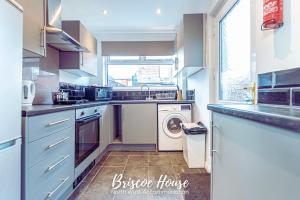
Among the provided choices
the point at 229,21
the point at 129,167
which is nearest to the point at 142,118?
the point at 129,167

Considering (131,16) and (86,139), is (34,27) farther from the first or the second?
(131,16)

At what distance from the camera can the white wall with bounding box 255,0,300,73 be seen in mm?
1199

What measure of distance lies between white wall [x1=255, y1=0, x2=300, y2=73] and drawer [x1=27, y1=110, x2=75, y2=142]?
153cm

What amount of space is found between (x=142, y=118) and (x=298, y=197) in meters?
3.36

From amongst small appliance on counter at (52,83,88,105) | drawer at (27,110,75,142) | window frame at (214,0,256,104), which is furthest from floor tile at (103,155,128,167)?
window frame at (214,0,256,104)

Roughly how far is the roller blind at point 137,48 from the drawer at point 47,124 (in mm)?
2920

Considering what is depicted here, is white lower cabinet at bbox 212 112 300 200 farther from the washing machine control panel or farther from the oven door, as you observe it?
the washing machine control panel

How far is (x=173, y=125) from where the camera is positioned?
12.7 feet

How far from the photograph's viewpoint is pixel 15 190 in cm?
124

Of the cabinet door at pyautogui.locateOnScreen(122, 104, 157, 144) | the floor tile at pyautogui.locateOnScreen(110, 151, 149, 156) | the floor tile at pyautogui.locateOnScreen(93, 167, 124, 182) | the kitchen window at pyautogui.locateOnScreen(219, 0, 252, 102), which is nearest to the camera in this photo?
the kitchen window at pyautogui.locateOnScreen(219, 0, 252, 102)

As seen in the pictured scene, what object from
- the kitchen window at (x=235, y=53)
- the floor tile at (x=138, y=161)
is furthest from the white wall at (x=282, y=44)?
the floor tile at (x=138, y=161)

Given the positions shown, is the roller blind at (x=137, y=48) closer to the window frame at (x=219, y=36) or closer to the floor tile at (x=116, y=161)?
the window frame at (x=219, y=36)

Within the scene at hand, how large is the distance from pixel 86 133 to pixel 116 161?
2.93ft

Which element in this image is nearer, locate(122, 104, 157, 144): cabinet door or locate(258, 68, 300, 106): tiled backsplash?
locate(258, 68, 300, 106): tiled backsplash
